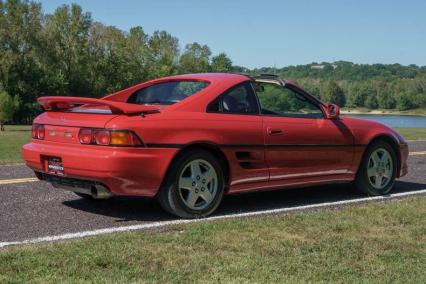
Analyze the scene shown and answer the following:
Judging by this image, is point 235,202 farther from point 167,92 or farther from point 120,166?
point 120,166

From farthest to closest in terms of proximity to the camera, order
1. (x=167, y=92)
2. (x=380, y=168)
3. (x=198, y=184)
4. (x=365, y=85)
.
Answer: (x=365, y=85)
(x=380, y=168)
(x=167, y=92)
(x=198, y=184)

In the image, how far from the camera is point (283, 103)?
21.8 feet

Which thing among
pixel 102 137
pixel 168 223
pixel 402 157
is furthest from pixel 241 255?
pixel 402 157

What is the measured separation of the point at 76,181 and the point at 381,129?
397 centimetres

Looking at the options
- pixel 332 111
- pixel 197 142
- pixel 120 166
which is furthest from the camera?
pixel 332 111

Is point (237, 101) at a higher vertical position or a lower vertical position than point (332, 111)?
higher

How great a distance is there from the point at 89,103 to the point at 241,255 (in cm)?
227

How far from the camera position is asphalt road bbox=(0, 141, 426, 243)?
528 cm

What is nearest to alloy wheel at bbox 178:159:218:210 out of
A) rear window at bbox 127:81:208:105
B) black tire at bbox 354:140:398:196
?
rear window at bbox 127:81:208:105

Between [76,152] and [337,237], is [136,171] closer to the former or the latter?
[76,152]

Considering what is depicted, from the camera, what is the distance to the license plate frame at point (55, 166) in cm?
559

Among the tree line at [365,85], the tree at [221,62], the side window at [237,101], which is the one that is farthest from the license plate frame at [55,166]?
the tree at [221,62]

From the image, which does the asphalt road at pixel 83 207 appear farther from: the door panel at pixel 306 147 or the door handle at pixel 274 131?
the door handle at pixel 274 131

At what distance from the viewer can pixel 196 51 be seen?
353ft
